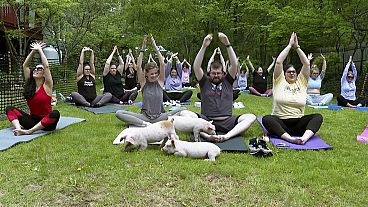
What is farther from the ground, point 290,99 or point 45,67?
point 45,67

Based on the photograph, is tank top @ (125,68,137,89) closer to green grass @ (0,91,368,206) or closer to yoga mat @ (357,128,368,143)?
green grass @ (0,91,368,206)

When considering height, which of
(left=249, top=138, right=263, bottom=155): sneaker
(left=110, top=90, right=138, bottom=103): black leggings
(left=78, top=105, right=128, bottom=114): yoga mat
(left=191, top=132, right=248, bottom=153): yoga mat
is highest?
(left=249, top=138, right=263, bottom=155): sneaker

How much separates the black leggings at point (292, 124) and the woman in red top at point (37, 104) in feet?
10.2


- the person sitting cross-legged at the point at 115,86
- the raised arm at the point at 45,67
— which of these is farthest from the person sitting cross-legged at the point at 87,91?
the raised arm at the point at 45,67

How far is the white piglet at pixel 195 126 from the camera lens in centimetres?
464

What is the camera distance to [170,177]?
11.1 ft

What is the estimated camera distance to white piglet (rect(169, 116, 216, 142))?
464 centimetres

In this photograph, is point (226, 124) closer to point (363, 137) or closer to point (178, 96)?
point (363, 137)

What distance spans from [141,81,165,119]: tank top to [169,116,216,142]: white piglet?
96 cm

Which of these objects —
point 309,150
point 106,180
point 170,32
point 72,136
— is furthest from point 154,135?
point 170,32

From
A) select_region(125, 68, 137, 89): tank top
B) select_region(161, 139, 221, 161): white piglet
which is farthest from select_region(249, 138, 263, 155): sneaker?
select_region(125, 68, 137, 89): tank top

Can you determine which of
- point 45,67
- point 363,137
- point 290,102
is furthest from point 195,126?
point 363,137

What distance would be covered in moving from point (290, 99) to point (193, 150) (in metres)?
2.06

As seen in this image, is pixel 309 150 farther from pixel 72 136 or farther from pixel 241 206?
pixel 72 136
